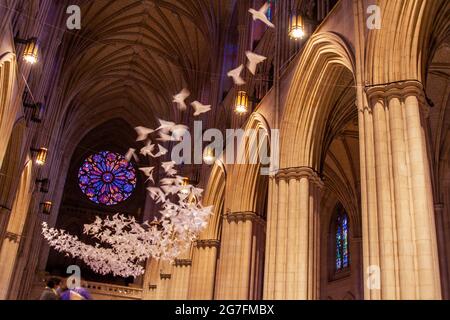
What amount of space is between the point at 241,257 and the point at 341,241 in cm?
702

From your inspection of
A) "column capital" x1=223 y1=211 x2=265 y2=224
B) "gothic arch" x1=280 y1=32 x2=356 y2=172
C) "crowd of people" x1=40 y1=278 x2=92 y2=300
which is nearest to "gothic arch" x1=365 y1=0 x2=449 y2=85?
"gothic arch" x1=280 y1=32 x2=356 y2=172

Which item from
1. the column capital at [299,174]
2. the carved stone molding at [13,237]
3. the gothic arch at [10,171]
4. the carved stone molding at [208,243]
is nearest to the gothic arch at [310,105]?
the column capital at [299,174]

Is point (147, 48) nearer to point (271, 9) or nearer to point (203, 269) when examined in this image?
point (271, 9)

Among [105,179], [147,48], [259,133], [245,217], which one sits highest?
[147,48]

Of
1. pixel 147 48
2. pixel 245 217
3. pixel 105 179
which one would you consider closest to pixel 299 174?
pixel 245 217

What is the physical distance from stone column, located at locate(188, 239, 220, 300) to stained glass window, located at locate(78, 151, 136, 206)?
17.3 metres

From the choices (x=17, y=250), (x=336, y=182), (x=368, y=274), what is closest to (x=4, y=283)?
(x=17, y=250)

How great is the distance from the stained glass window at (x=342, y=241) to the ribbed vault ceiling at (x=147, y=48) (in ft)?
26.6

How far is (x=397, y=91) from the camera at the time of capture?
26.7 ft

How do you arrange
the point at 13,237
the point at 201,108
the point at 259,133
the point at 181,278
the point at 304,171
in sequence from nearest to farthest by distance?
the point at 304,171, the point at 259,133, the point at 13,237, the point at 201,108, the point at 181,278

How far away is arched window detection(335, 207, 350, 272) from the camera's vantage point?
19.3 meters

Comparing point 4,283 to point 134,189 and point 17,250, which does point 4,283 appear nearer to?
point 17,250

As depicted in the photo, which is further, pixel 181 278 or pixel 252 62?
pixel 181 278
